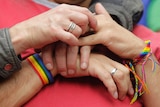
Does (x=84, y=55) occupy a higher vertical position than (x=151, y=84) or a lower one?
higher

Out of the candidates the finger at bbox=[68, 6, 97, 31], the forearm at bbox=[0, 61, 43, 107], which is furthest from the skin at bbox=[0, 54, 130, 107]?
the finger at bbox=[68, 6, 97, 31]

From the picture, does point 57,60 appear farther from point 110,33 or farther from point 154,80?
point 154,80

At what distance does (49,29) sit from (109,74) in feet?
0.79

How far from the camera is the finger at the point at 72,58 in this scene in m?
0.88

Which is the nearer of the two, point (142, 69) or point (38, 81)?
point (38, 81)

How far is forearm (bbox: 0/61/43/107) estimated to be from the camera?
0.83 m

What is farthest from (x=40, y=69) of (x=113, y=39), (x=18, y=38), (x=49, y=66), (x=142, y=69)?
(x=142, y=69)

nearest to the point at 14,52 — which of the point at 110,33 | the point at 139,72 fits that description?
the point at 110,33

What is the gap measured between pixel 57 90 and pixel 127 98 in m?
0.24

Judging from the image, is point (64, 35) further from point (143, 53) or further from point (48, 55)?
point (143, 53)

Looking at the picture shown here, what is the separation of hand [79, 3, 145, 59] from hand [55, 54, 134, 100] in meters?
0.05

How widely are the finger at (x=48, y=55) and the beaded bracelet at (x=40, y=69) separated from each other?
0.01m

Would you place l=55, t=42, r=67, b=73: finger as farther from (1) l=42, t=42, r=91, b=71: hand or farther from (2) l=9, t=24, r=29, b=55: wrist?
(2) l=9, t=24, r=29, b=55: wrist

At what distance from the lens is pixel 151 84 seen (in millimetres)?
1000
